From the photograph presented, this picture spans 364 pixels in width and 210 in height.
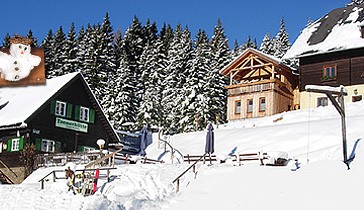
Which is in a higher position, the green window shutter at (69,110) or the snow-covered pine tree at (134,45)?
the snow-covered pine tree at (134,45)

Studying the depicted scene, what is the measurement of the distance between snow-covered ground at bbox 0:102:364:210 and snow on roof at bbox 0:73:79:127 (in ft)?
18.7

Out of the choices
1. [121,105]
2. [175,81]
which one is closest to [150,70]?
[175,81]

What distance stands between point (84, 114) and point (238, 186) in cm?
2019

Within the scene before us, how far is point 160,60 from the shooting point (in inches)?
2901

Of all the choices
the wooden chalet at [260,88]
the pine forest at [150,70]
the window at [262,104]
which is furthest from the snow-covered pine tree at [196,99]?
the window at [262,104]

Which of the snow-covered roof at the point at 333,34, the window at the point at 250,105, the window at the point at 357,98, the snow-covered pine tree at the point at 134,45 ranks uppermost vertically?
the snow-covered pine tree at the point at 134,45

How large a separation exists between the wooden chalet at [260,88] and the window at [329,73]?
3416 mm

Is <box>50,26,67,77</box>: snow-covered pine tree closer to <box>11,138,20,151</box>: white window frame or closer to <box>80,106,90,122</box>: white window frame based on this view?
<box>80,106,90,122</box>: white window frame

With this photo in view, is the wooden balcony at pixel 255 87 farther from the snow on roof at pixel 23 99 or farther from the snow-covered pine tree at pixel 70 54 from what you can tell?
the snow-covered pine tree at pixel 70 54

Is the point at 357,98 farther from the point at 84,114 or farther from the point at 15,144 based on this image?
the point at 15,144

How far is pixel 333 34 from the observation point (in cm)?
4456

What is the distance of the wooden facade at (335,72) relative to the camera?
41.3 metres

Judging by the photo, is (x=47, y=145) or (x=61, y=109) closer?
(x=47, y=145)

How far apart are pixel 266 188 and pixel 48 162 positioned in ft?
51.2
